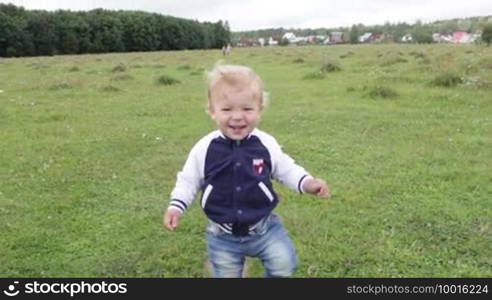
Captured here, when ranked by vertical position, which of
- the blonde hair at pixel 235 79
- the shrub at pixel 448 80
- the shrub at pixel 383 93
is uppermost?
the blonde hair at pixel 235 79

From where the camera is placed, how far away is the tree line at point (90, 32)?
211 feet

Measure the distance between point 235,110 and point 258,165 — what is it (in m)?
0.42

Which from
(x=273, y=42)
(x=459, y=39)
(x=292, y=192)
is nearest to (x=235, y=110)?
(x=292, y=192)

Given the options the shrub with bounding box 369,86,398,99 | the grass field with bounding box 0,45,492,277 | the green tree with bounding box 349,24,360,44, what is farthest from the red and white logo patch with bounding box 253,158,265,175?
the green tree with bounding box 349,24,360,44

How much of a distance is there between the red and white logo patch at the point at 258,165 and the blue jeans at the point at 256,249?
1.28ft

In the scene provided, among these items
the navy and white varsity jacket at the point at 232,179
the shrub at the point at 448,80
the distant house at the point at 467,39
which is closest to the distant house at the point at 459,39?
the distant house at the point at 467,39

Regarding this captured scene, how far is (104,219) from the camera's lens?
263 inches

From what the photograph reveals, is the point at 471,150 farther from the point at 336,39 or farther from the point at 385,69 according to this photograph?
the point at 336,39

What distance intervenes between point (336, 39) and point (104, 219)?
9669 centimetres

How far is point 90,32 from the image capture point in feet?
238

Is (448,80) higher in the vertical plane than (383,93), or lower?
higher

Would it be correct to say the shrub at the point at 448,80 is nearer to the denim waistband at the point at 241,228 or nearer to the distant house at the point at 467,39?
the denim waistband at the point at 241,228

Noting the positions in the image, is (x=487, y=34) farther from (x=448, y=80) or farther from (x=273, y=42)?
(x=273, y=42)

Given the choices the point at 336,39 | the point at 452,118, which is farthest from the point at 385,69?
the point at 336,39
